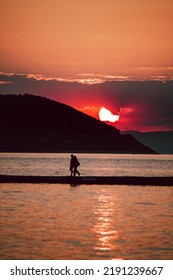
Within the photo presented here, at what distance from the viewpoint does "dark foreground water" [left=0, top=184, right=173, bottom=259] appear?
21750 millimetres

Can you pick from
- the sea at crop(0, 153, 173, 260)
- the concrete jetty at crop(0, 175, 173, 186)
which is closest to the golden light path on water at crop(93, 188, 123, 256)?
the sea at crop(0, 153, 173, 260)

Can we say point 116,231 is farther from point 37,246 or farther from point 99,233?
point 37,246

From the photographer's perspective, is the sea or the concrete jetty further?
the concrete jetty

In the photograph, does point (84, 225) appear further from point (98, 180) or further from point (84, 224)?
point (98, 180)

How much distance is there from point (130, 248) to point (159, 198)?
19099 mm

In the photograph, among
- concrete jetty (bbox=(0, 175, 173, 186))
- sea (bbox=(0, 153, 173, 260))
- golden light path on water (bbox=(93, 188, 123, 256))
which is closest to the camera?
sea (bbox=(0, 153, 173, 260))

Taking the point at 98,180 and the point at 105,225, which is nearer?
the point at 105,225

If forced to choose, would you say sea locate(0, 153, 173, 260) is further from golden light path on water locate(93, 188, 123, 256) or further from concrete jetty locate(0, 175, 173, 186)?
concrete jetty locate(0, 175, 173, 186)

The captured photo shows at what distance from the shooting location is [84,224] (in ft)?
92.1

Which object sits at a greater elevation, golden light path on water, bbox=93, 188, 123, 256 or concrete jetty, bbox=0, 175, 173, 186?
concrete jetty, bbox=0, 175, 173, 186

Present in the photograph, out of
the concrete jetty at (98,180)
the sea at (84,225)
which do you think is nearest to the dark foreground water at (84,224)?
the sea at (84,225)

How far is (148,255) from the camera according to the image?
70.2 ft

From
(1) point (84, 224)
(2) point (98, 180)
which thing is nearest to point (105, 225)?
(1) point (84, 224)
